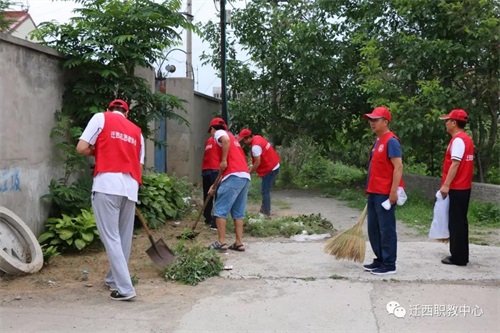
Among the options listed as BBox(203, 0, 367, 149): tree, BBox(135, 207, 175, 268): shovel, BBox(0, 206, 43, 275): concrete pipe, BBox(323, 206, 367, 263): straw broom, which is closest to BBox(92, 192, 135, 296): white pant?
BBox(135, 207, 175, 268): shovel

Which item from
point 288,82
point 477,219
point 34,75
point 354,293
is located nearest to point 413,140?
point 477,219

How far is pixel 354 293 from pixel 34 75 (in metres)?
4.30

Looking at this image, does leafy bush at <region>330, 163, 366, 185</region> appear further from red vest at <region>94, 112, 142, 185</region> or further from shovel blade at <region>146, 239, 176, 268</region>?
red vest at <region>94, 112, 142, 185</region>

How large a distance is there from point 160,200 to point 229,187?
6.35 ft

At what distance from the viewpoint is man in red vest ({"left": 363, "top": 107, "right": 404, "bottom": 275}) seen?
550 centimetres

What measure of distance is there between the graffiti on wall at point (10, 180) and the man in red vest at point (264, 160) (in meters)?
3.75

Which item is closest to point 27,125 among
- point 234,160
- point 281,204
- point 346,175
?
point 234,160

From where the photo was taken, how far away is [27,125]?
20.2 ft

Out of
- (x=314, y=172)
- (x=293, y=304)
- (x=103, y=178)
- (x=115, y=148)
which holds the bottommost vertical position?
(x=293, y=304)

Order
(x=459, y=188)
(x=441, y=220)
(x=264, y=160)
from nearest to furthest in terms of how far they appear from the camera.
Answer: (x=459, y=188), (x=441, y=220), (x=264, y=160)

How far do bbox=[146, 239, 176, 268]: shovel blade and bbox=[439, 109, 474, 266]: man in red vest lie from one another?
9.83ft

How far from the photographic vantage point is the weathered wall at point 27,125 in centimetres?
580

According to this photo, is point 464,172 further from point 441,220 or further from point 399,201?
point 399,201

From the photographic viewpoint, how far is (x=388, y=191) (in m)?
5.55
